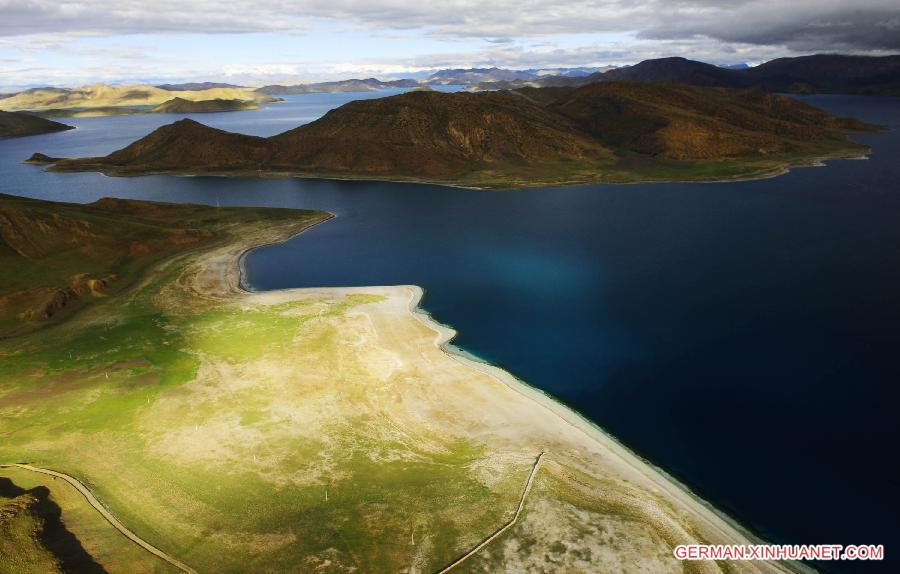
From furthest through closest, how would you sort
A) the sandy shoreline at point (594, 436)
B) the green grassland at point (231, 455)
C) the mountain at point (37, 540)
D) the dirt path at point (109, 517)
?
the sandy shoreline at point (594, 436) → the green grassland at point (231, 455) → the dirt path at point (109, 517) → the mountain at point (37, 540)

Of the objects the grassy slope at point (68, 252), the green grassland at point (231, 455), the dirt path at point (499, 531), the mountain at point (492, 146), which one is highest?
the mountain at point (492, 146)

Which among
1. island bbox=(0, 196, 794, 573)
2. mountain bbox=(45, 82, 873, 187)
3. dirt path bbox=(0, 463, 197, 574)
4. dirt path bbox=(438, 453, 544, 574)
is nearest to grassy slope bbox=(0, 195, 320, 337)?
island bbox=(0, 196, 794, 573)

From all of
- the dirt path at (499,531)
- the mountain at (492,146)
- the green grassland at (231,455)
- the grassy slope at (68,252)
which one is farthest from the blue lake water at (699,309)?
the mountain at (492,146)

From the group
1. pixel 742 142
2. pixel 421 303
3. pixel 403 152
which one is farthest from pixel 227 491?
pixel 742 142

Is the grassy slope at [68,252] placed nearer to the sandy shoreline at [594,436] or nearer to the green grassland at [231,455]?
the green grassland at [231,455]

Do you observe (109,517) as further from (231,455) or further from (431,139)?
(431,139)

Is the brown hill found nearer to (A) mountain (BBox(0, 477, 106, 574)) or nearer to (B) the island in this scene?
(B) the island
